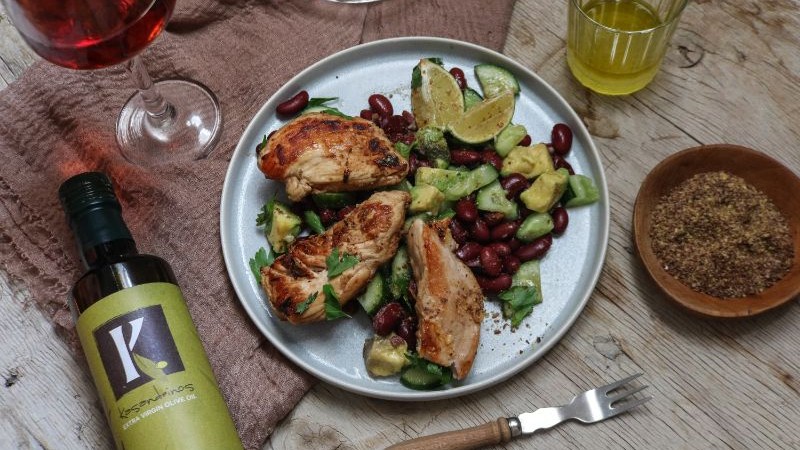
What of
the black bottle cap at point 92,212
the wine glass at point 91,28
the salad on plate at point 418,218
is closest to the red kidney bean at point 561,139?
the salad on plate at point 418,218

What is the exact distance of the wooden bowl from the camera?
2430 mm

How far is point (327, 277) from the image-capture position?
7.78 ft

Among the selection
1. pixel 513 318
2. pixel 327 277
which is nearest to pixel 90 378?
pixel 327 277

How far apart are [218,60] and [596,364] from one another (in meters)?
1.81

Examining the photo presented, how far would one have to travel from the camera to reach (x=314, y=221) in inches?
99.6

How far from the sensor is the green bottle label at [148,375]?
2.14m

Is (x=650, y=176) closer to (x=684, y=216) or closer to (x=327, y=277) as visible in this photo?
(x=684, y=216)

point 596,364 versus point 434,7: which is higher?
point 434,7

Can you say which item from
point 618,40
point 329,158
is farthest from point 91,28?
point 618,40

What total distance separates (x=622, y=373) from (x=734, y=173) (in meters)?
0.81

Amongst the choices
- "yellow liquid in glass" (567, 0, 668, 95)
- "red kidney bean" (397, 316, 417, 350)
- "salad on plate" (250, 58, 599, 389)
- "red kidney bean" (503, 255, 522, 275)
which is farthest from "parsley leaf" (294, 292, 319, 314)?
"yellow liquid in glass" (567, 0, 668, 95)

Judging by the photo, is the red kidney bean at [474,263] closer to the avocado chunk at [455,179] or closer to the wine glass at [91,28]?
the avocado chunk at [455,179]

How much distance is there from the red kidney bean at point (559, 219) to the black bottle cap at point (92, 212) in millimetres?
1390

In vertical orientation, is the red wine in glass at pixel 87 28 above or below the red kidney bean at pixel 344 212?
above
